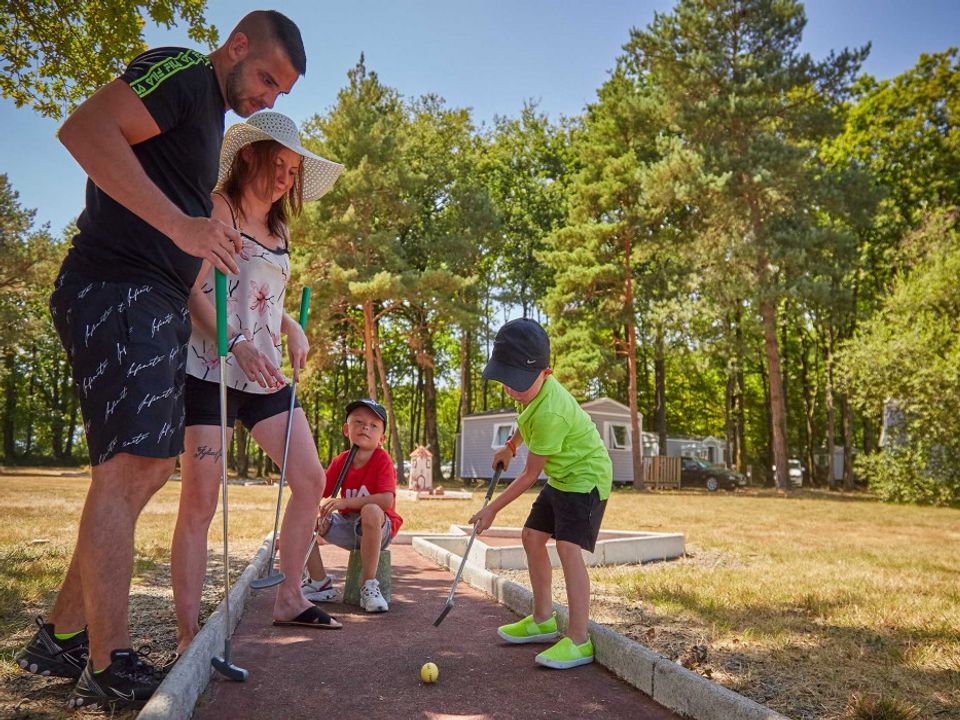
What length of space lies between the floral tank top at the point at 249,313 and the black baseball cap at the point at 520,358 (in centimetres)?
100

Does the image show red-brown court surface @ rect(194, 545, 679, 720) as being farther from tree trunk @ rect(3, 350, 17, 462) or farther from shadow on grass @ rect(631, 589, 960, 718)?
tree trunk @ rect(3, 350, 17, 462)

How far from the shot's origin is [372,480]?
457 cm

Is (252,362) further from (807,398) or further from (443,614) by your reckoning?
(807,398)

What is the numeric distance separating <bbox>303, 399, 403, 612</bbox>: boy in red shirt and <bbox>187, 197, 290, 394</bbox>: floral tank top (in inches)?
53.8

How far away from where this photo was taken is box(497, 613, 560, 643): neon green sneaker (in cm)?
350

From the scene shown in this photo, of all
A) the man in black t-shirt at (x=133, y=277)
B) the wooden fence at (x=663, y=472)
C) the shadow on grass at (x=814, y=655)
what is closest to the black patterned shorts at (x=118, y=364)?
the man in black t-shirt at (x=133, y=277)

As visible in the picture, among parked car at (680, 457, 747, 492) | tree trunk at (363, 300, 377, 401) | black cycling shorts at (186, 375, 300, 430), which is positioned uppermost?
tree trunk at (363, 300, 377, 401)

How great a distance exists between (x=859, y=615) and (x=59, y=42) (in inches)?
283

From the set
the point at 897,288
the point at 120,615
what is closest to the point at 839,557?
the point at 120,615

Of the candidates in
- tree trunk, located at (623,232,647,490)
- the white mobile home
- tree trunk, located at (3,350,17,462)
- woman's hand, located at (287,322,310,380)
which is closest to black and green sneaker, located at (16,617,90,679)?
woman's hand, located at (287,322,310,380)

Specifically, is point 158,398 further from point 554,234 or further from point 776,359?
point 554,234

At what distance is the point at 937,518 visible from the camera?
13.6m

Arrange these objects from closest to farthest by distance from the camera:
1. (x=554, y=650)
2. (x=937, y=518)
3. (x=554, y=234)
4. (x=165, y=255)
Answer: (x=165, y=255), (x=554, y=650), (x=937, y=518), (x=554, y=234)

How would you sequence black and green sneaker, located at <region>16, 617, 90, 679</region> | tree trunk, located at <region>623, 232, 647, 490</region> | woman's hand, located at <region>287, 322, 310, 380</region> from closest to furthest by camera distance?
black and green sneaker, located at <region>16, 617, 90, 679</region>
woman's hand, located at <region>287, 322, 310, 380</region>
tree trunk, located at <region>623, 232, 647, 490</region>
